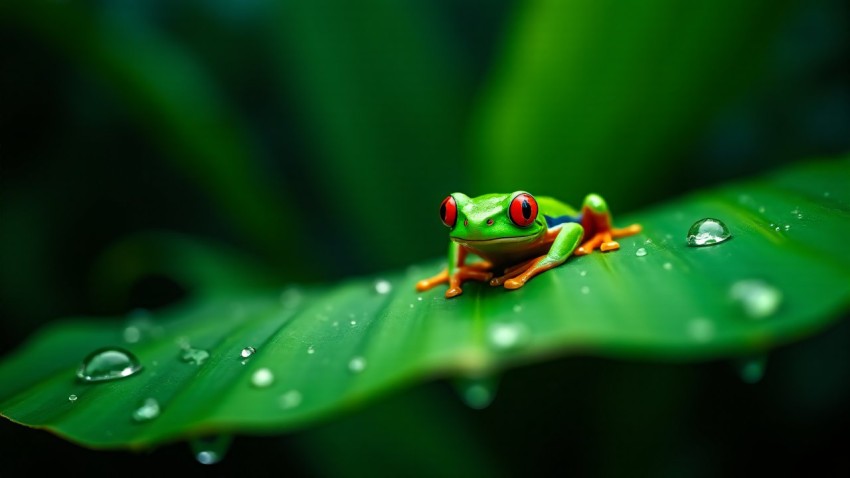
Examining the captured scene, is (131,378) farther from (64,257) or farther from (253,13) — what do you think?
(253,13)

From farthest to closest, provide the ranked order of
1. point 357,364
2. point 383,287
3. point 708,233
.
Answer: point 383,287
point 708,233
point 357,364

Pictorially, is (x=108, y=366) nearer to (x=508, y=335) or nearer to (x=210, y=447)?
(x=210, y=447)

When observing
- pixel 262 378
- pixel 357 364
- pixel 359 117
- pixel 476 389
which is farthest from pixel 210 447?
pixel 359 117

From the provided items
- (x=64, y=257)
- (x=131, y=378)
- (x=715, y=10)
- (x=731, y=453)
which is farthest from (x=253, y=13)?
(x=731, y=453)

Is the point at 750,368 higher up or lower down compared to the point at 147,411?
lower down

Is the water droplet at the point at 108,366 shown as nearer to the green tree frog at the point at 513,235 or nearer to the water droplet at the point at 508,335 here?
the green tree frog at the point at 513,235

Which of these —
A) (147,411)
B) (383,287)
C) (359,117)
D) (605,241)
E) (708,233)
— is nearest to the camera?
(147,411)

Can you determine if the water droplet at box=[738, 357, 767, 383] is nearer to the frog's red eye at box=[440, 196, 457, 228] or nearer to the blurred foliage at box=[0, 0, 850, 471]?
the frog's red eye at box=[440, 196, 457, 228]

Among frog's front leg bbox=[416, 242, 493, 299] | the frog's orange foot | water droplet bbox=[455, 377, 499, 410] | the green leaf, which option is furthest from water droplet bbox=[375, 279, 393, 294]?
water droplet bbox=[455, 377, 499, 410]
